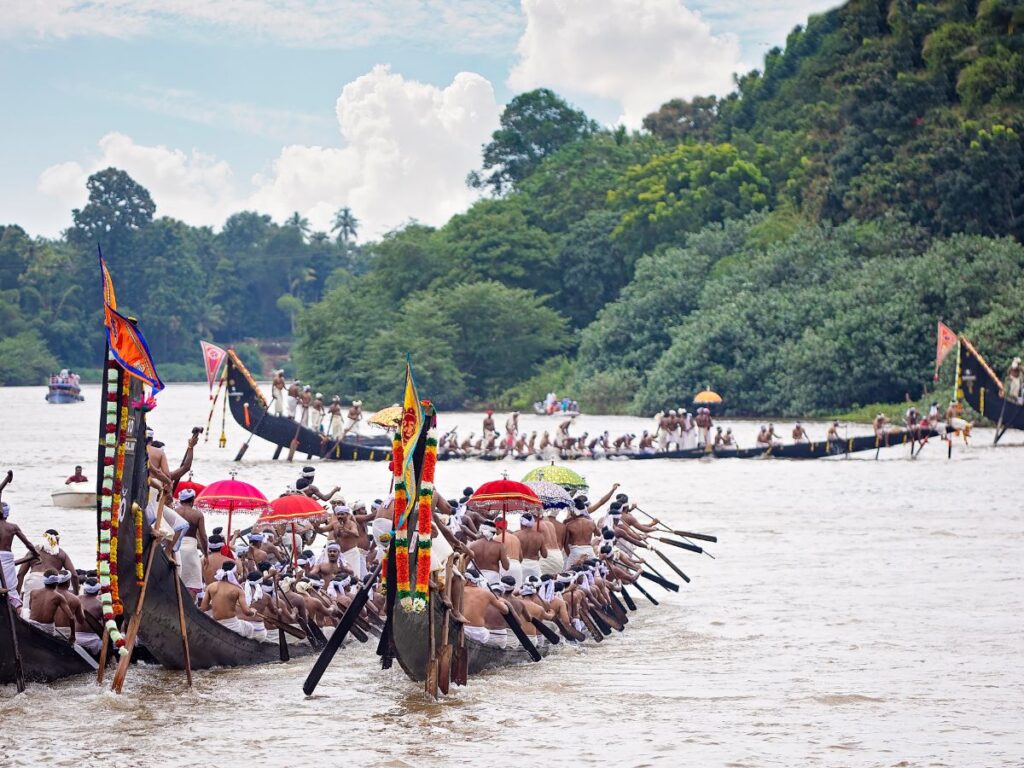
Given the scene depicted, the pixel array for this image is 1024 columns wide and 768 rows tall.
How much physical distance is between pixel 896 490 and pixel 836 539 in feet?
25.0

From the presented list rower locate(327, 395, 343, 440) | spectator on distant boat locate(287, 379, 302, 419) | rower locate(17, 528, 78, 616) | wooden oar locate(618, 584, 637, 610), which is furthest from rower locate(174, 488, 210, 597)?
rower locate(327, 395, 343, 440)

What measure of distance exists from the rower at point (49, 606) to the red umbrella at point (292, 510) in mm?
3242

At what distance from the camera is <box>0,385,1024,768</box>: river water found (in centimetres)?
1078

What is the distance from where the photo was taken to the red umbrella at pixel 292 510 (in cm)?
1527

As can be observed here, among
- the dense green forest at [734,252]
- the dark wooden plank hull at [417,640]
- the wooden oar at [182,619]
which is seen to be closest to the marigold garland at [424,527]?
the dark wooden plank hull at [417,640]

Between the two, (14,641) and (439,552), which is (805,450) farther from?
(14,641)

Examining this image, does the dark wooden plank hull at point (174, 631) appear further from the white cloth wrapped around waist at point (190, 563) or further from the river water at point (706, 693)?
the white cloth wrapped around waist at point (190, 563)

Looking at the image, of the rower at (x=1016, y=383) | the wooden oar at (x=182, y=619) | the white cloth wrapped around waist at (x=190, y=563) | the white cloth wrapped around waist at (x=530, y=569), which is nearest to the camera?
the wooden oar at (x=182, y=619)

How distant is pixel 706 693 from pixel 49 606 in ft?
18.3

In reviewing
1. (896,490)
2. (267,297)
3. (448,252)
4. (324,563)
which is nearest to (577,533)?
(324,563)

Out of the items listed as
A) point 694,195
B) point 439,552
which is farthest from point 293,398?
point 694,195

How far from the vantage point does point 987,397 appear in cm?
3719

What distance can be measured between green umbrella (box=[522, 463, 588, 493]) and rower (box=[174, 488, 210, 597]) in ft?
17.5

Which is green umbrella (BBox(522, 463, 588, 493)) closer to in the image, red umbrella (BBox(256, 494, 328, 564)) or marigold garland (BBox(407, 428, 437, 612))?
red umbrella (BBox(256, 494, 328, 564))
